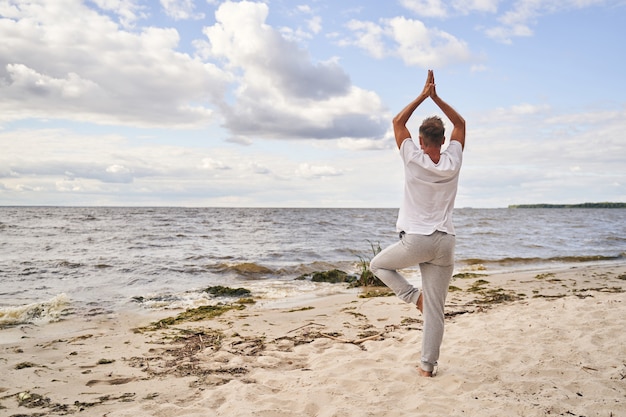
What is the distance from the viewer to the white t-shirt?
143 inches

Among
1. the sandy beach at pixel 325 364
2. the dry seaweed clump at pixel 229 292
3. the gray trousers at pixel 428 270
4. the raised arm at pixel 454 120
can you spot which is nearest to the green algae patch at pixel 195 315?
the sandy beach at pixel 325 364

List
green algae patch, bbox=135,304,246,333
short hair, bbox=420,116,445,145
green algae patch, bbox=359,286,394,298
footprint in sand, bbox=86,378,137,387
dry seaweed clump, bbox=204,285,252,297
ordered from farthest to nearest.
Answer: dry seaweed clump, bbox=204,285,252,297 → green algae patch, bbox=359,286,394,298 → green algae patch, bbox=135,304,246,333 → footprint in sand, bbox=86,378,137,387 → short hair, bbox=420,116,445,145

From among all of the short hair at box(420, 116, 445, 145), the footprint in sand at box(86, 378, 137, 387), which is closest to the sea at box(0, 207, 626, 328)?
the footprint in sand at box(86, 378, 137, 387)

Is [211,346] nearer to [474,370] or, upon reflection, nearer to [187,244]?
[474,370]

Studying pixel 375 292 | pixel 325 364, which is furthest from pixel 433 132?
pixel 375 292

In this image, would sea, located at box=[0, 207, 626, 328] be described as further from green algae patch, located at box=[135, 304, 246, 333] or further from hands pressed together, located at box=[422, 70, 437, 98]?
hands pressed together, located at box=[422, 70, 437, 98]

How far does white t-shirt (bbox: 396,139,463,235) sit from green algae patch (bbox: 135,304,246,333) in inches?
195

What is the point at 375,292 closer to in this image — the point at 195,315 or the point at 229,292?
the point at 229,292

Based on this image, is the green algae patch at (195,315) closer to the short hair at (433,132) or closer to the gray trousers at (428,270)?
the gray trousers at (428,270)

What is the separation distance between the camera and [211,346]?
5637mm

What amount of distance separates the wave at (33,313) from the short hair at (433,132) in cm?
730

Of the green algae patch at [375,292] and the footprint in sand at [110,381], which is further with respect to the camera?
the green algae patch at [375,292]

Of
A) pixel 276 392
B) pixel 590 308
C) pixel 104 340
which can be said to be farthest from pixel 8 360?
pixel 590 308

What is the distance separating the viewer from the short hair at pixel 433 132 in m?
3.73
